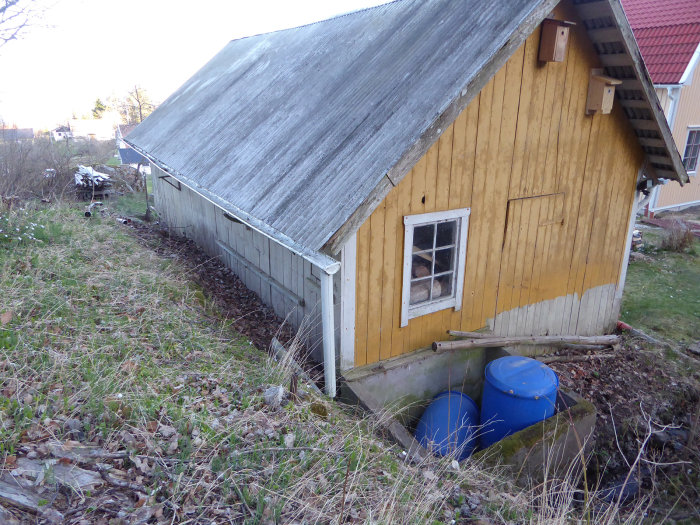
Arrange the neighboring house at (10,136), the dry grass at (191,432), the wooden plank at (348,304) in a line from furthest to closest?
the neighboring house at (10,136), the wooden plank at (348,304), the dry grass at (191,432)

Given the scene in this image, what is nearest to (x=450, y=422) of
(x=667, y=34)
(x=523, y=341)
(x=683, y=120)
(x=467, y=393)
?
(x=467, y=393)

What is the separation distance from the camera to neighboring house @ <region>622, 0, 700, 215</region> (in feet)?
44.6

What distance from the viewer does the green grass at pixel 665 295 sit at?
8555mm

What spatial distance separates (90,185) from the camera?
49.2 feet

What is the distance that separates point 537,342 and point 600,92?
3529 millimetres

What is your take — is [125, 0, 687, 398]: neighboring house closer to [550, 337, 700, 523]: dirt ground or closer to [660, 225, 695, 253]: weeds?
[550, 337, 700, 523]: dirt ground

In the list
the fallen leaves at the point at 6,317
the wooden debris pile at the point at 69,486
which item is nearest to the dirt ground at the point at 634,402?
the fallen leaves at the point at 6,317

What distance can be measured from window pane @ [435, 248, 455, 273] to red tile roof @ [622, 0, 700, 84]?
12194 mm

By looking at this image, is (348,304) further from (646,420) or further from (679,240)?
(679,240)

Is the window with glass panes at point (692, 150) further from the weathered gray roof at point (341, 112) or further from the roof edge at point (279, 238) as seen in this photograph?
the roof edge at point (279, 238)

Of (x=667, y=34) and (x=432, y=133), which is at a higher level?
(x=667, y=34)

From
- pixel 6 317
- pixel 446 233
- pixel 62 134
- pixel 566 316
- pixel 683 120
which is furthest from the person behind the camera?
pixel 62 134

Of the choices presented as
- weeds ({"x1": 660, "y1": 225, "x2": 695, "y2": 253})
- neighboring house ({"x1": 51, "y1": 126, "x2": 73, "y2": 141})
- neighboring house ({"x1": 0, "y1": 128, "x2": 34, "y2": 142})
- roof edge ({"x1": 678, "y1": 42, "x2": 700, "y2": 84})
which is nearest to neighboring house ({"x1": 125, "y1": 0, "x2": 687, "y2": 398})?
weeds ({"x1": 660, "y1": 225, "x2": 695, "y2": 253})

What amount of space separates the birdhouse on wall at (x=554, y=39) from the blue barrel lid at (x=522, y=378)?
3.58m
